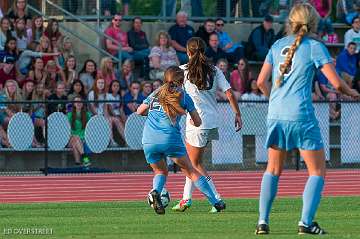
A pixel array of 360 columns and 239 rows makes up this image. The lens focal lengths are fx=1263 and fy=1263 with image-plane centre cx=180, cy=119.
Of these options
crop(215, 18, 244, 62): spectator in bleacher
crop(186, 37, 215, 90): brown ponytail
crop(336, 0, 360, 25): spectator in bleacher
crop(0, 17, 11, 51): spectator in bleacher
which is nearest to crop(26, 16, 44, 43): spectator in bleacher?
crop(0, 17, 11, 51): spectator in bleacher

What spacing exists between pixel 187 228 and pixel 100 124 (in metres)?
11.5

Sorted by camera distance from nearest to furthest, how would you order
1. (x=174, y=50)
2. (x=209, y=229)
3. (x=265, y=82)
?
(x=265, y=82) < (x=209, y=229) < (x=174, y=50)

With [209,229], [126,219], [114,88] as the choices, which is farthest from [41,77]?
[209,229]

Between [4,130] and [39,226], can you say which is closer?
[39,226]

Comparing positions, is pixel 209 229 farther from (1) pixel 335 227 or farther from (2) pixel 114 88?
(2) pixel 114 88

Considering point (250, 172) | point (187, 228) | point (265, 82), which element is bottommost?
point (250, 172)

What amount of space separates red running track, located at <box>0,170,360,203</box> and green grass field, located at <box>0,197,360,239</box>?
1.54m

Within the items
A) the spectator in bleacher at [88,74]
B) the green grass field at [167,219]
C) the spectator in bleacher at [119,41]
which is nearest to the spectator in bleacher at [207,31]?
the spectator in bleacher at [119,41]

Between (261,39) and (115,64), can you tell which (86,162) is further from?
(261,39)

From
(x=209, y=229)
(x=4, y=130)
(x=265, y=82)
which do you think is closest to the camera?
(x=265, y=82)

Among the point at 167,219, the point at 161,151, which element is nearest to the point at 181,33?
the point at 161,151

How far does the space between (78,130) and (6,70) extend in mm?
1833

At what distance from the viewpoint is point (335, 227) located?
40.9 feet

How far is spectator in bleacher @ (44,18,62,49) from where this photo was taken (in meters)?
25.0
